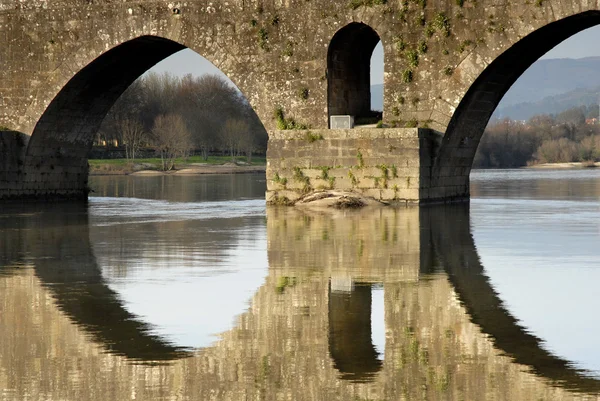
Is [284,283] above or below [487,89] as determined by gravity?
below

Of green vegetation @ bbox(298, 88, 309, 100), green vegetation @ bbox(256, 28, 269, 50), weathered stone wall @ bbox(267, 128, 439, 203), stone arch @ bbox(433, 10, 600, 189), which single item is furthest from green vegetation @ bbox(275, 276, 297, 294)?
green vegetation @ bbox(256, 28, 269, 50)

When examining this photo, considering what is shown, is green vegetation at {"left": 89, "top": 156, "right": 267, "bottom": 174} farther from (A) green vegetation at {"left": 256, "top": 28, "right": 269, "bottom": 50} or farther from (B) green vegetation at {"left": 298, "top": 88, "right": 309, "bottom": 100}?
(B) green vegetation at {"left": 298, "top": 88, "right": 309, "bottom": 100}

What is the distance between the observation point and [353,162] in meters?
21.8

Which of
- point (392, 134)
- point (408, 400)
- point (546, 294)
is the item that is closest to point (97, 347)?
point (408, 400)

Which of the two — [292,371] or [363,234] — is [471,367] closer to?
[292,371]

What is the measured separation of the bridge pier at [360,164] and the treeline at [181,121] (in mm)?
51242

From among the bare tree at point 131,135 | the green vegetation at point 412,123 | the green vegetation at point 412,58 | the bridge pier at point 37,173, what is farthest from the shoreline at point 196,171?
the green vegetation at point 412,58

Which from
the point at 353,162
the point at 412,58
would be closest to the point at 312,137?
the point at 353,162

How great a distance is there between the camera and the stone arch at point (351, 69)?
74.1 ft

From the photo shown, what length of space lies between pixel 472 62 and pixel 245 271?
37.5ft

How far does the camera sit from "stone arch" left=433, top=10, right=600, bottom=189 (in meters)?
20.9

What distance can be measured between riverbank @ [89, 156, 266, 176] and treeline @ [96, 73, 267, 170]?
89 centimetres

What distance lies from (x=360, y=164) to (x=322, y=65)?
7.37 feet

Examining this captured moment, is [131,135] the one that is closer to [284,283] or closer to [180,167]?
[180,167]
